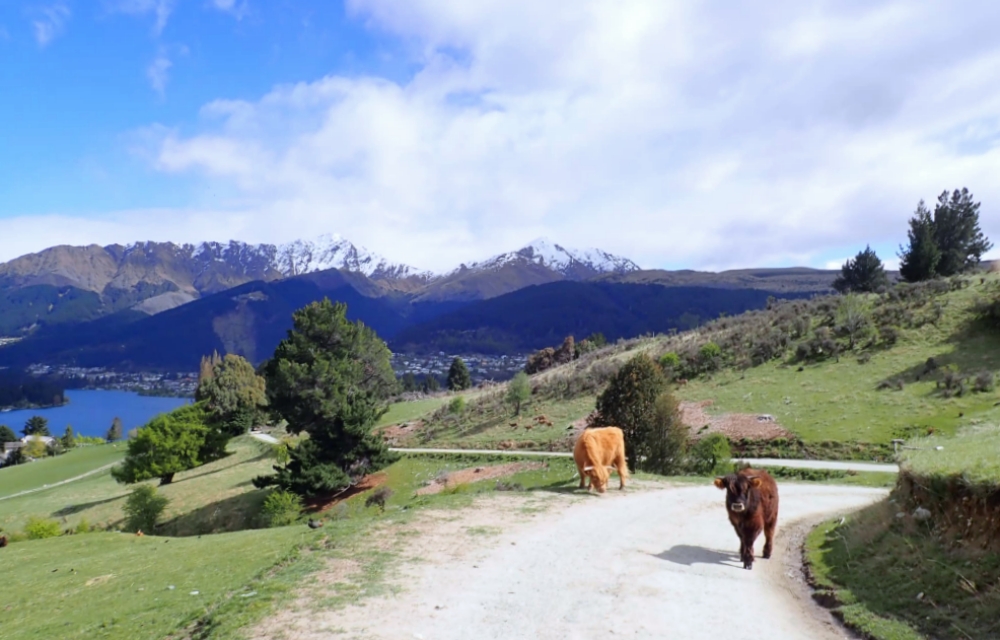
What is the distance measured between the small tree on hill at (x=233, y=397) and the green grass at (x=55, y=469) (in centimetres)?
1450

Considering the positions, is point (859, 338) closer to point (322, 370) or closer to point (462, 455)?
point (462, 455)

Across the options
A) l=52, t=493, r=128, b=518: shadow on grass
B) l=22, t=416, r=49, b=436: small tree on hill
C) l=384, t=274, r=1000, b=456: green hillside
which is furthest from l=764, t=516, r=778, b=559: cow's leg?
l=22, t=416, r=49, b=436: small tree on hill

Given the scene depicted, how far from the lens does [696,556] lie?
11617 millimetres

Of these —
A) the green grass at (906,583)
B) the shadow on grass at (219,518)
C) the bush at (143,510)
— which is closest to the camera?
the green grass at (906,583)

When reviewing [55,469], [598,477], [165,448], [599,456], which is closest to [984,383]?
[599,456]

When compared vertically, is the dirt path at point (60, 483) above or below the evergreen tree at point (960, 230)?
below

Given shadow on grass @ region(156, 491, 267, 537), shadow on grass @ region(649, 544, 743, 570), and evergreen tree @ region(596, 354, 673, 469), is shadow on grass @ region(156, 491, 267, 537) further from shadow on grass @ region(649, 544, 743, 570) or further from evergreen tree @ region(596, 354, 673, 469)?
shadow on grass @ region(649, 544, 743, 570)

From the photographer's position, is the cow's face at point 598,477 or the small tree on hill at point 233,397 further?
the small tree on hill at point 233,397

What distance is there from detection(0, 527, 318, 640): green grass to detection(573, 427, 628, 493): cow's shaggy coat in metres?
8.66

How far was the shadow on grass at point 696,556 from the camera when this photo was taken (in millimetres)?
11174

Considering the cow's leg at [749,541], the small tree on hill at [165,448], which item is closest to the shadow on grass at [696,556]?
the cow's leg at [749,541]

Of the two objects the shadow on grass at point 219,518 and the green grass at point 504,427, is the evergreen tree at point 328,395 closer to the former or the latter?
the shadow on grass at point 219,518

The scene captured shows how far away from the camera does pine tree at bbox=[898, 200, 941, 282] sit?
2489 inches

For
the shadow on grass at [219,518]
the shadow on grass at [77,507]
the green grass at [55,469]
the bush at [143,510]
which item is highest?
the bush at [143,510]
